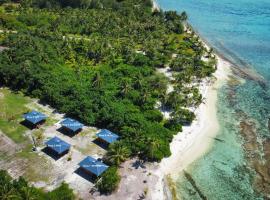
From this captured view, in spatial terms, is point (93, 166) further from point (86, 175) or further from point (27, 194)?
point (27, 194)

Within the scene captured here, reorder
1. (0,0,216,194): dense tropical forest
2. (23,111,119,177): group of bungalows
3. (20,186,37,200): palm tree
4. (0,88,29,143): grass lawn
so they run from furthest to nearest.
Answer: (0,0,216,194): dense tropical forest, (0,88,29,143): grass lawn, (23,111,119,177): group of bungalows, (20,186,37,200): palm tree

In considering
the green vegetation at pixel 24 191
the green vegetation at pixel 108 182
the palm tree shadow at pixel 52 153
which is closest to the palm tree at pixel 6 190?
the green vegetation at pixel 24 191

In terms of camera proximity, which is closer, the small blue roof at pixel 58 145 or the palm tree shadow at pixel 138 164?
the palm tree shadow at pixel 138 164

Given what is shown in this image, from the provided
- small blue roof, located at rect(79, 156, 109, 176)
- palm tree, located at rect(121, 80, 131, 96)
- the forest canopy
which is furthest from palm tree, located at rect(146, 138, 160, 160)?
palm tree, located at rect(121, 80, 131, 96)

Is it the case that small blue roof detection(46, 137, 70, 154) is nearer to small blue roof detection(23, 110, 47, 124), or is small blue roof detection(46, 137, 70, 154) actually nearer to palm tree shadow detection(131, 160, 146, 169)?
small blue roof detection(23, 110, 47, 124)

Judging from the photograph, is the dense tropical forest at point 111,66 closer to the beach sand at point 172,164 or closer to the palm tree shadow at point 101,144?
the beach sand at point 172,164

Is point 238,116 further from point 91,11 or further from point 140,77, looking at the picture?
point 91,11

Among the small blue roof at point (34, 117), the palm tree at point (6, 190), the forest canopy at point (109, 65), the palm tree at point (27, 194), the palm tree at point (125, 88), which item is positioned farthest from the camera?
the palm tree at point (125, 88)
